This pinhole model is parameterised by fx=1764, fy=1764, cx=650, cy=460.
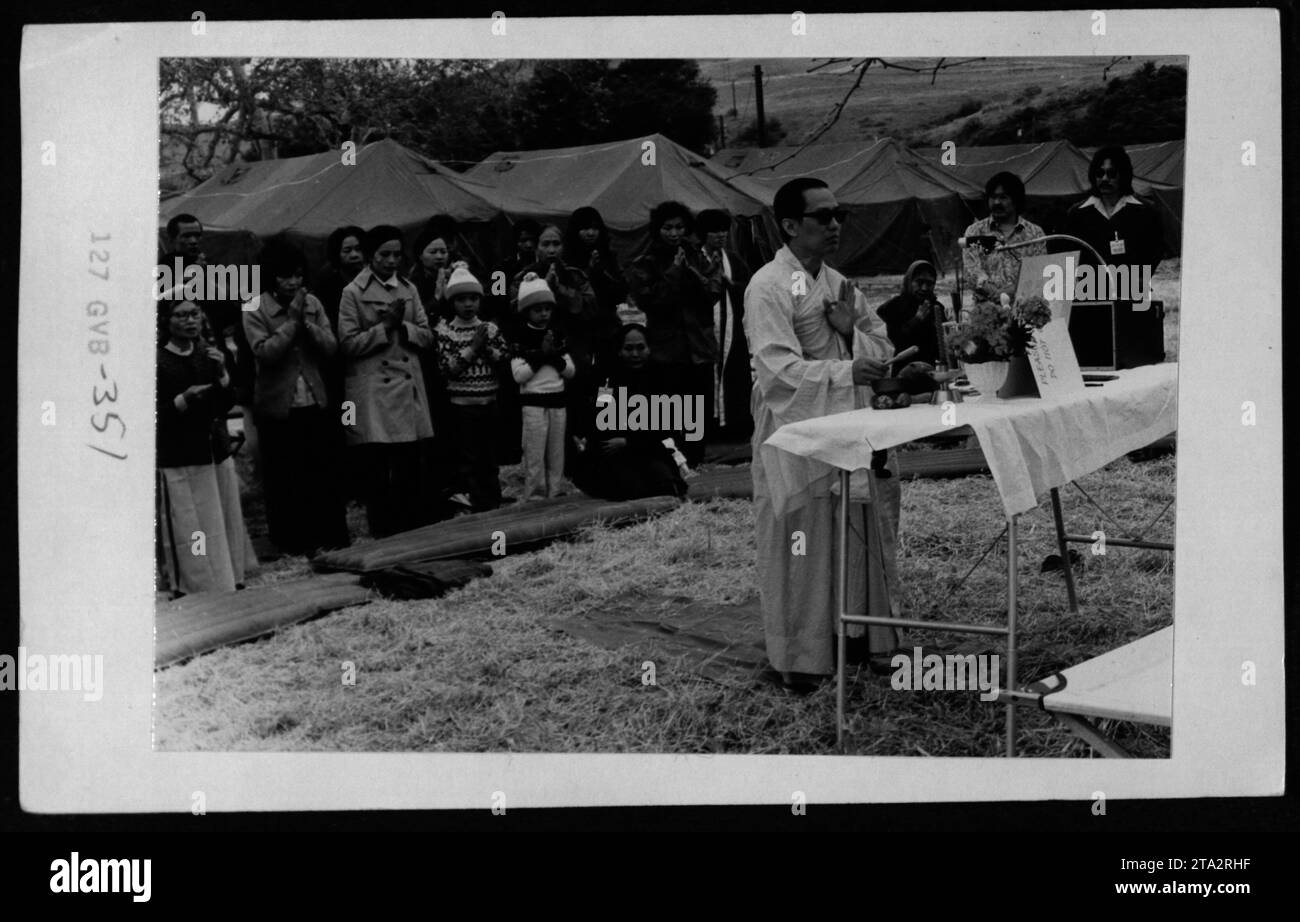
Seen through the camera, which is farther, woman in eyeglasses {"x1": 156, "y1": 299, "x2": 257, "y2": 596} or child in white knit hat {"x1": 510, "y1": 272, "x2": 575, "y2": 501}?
child in white knit hat {"x1": 510, "y1": 272, "x2": 575, "y2": 501}

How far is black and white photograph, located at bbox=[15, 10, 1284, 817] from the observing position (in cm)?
526

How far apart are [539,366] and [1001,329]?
5.20ft

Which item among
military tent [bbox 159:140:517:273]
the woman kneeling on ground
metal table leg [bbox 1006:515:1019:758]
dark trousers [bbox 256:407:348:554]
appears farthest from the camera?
the woman kneeling on ground

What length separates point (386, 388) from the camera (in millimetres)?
5875

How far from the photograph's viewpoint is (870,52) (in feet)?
17.4

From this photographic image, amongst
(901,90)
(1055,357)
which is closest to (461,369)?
(901,90)

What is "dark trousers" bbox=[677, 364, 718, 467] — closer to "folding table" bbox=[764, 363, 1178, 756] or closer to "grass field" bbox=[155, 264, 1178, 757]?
"grass field" bbox=[155, 264, 1178, 757]

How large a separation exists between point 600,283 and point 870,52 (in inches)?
47.3

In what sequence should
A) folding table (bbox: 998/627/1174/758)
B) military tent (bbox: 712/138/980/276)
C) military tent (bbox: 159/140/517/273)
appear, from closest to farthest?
folding table (bbox: 998/627/1174/758)
military tent (bbox: 159/140/517/273)
military tent (bbox: 712/138/980/276)

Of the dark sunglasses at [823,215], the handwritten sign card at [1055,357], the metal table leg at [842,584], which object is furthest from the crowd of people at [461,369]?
the handwritten sign card at [1055,357]

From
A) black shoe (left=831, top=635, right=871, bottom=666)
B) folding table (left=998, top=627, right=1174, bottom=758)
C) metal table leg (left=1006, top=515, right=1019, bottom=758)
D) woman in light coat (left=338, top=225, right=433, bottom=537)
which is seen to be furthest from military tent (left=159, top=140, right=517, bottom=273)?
folding table (left=998, top=627, right=1174, bottom=758)

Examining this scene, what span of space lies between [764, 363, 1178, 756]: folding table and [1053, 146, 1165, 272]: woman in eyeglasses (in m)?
0.38

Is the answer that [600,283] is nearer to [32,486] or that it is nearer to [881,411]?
[881,411]

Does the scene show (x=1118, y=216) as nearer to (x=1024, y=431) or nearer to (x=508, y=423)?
(x=1024, y=431)
